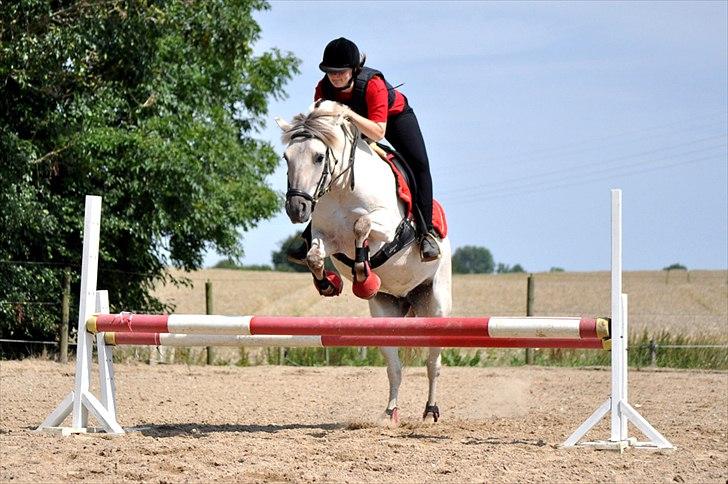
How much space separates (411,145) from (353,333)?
5.65ft

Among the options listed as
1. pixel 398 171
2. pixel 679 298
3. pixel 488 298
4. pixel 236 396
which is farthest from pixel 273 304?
pixel 398 171

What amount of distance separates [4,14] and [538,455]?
9.98 meters

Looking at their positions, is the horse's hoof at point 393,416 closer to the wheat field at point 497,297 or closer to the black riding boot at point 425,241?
the black riding boot at point 425,241

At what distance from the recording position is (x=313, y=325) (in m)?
5.74

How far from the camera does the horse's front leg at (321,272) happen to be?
5961mm

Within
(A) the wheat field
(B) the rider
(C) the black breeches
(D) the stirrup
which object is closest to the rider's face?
(B) the rider

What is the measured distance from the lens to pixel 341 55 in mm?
6336

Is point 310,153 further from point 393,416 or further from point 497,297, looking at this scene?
point 497,297

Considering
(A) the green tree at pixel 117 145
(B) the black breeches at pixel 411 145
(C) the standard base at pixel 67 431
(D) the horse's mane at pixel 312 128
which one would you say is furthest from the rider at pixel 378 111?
(A) the green tree at pixel 117 145

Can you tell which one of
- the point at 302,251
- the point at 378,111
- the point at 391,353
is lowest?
the point at 391,353

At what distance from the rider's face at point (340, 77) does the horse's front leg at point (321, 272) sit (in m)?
1.01

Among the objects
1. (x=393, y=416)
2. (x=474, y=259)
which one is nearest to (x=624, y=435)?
(x=393, y=416)

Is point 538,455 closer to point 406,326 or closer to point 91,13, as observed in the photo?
point 406,326

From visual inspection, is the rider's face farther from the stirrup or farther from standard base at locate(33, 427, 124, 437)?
standard base at locate(33, 427, 124, 437)
